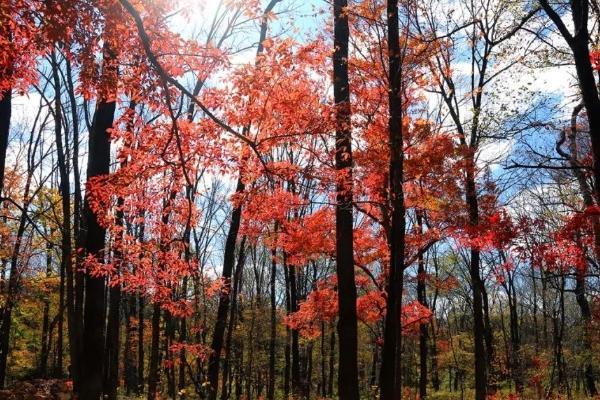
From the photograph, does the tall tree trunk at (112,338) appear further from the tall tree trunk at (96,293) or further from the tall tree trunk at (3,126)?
the tall tree trunk at (3,126)

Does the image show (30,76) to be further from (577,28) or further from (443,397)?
(443,397)

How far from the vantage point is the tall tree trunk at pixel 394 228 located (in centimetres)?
797

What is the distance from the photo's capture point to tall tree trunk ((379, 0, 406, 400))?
26.2 feet

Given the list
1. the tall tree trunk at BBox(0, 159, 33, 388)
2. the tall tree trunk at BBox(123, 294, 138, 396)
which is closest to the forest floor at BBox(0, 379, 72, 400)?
the tall tree trunk at BBox(0, 159, 33, 388)

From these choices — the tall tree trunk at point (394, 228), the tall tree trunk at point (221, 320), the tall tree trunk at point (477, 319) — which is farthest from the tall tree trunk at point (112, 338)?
the tall tree trunk at point (477, 319)

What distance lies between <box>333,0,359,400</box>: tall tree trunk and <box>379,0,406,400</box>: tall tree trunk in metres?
0.56

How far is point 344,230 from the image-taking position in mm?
8617

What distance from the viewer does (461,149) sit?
11875 mm

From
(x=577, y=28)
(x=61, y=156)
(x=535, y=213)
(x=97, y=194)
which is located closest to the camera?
(x=97, y=194)

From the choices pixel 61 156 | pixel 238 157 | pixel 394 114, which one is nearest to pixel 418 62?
pixel 394 114

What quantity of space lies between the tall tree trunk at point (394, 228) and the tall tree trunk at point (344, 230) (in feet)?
1.83

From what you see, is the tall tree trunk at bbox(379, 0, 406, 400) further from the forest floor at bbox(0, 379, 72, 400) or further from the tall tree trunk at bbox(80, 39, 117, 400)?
the forest floor at bbox(0, 379, 72, 400)

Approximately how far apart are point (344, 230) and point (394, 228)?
97cm

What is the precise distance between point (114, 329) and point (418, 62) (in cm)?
1097
